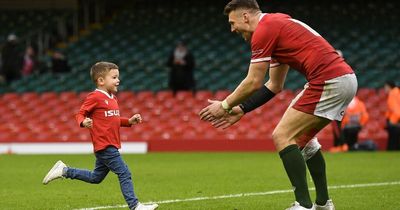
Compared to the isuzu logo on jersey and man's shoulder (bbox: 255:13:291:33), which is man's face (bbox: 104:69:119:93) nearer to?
the isuzu logo on jersey

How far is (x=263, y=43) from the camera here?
7.93m

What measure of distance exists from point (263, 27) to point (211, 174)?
727 centimetres

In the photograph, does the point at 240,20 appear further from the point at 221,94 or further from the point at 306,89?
the point at 221,94

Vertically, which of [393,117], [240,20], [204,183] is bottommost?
[393,117]

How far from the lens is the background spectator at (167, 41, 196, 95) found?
26078 mm

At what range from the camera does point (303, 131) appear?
8.20 meters

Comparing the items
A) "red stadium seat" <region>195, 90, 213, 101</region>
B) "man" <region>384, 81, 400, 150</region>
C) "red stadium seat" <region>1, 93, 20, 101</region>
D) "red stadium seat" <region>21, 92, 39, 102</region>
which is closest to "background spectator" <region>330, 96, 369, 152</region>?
"man" <region>384, 81, 400, 150</region>

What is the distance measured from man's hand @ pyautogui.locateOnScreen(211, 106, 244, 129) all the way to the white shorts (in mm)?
553

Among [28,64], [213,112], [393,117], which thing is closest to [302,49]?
[213,112]

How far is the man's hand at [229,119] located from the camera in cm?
815

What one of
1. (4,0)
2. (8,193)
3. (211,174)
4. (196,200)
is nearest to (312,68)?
(196,200)

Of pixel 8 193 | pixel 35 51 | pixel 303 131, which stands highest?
pixel 303 131

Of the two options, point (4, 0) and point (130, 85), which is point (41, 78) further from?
point (4, 0)

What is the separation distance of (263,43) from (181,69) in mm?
18336
